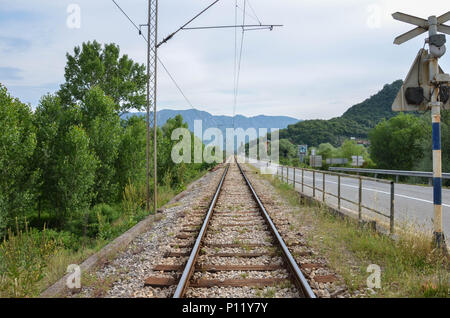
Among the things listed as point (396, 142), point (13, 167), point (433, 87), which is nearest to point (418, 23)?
point (433, 87)

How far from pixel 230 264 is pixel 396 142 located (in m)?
54.9

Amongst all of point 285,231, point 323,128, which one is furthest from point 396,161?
point 323,128

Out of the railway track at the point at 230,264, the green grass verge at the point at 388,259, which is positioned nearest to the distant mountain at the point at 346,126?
the railway track at the point at 230,264

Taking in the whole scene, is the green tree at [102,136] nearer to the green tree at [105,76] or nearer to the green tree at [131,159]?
the green tree at [131,159]

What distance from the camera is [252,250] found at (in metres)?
5.52

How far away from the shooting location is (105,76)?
35.6m

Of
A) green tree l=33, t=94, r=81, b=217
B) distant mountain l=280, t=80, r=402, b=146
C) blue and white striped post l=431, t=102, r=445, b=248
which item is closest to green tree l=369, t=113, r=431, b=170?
distant mountain l=280, t=80, r=402, b=146

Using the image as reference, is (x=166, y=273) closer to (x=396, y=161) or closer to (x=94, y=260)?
(x=94, y=260)

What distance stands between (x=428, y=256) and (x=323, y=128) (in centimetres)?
11575

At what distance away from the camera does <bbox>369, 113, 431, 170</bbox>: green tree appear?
164 ft

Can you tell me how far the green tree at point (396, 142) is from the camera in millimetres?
50125

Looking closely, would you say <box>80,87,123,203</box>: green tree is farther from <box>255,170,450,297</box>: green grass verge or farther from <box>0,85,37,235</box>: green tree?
<box>255,170,450,297</box>: green grass verge
